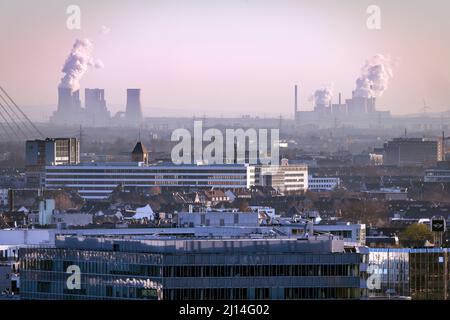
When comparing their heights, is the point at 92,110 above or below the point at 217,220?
above

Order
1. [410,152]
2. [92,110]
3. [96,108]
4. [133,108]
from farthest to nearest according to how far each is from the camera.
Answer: [410,152] < [133,108] < [92,110] < [96,108]

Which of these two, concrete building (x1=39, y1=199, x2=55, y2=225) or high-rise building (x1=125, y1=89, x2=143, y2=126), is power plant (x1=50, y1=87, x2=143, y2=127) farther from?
concrete building (x1=39, y1=199, x2=55, y2=225)

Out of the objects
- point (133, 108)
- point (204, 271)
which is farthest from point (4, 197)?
point (204, 271)

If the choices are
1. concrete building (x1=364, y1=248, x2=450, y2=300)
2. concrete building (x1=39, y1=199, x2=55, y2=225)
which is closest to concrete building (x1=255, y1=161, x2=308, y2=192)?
concrete building (x1=39, y1=199, x2=55, y2=225)

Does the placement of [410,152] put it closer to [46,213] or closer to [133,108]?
[133,108]

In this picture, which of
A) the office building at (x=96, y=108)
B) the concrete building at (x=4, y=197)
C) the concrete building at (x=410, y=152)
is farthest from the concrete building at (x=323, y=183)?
the concrete building at (x=4, y=197)

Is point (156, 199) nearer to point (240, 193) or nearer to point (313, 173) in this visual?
point (240, 193)
